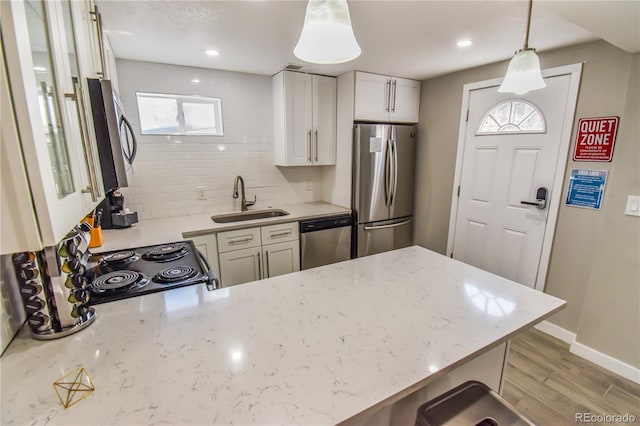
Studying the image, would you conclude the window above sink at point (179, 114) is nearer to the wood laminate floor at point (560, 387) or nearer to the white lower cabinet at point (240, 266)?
the white lower cabinet at point (240, 266)

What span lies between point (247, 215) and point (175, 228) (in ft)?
2.76

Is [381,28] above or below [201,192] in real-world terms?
above

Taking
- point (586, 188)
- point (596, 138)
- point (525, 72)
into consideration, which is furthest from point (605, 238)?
point (525, 72)

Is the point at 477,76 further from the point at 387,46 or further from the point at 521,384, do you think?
the point at 521,384

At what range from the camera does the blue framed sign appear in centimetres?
214

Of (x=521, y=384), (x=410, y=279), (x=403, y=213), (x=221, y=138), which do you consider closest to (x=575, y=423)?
(x=521, y=384)

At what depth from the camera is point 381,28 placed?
74.7 inches

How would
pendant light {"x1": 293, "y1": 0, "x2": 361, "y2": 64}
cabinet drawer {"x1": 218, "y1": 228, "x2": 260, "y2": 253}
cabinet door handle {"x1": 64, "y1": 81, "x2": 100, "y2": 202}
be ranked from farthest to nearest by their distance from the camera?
cabinet drawer {"x1": 218, "y1": 228, "x2": 260, "y2": 253}, cabinet door handle {"x1": 64, "y1": 81, "x2": 100, "y2": 202}, pendant light {"x1": 293, "y1": 0, "x2": 361, "y2": 64}

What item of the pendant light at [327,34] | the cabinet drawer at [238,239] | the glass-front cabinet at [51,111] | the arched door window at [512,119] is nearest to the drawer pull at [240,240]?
the cabinet drawer at [238,239]

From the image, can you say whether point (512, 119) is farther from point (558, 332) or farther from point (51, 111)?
point (51, 111)

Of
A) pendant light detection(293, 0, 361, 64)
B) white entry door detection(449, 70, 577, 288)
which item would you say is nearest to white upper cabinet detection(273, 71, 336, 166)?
white entry door detection(449, 70, 577, 288)

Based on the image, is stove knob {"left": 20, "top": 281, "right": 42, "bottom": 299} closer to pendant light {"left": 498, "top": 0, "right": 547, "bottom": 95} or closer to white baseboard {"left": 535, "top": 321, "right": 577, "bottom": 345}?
pendant light {"left": 498, "top": 0, "right": 547, "bottom": 95}

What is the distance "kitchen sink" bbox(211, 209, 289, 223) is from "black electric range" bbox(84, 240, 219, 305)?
104 centimetres

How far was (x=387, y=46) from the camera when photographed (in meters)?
2.23
